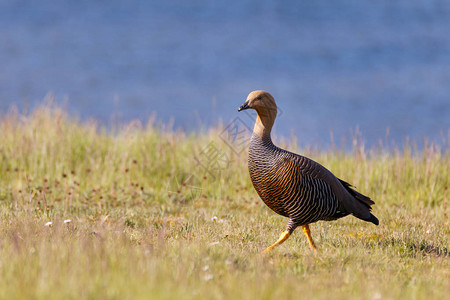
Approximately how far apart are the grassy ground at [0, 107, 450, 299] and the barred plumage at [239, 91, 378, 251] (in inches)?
15.8

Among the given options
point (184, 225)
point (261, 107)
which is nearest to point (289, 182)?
point (261, 107)

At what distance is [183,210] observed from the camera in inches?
357

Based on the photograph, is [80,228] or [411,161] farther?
[411,161]

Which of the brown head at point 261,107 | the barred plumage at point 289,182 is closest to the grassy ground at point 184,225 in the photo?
the barred plumage at point 289,182

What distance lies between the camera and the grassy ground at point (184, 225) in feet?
14.0

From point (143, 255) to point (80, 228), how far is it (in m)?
1.88

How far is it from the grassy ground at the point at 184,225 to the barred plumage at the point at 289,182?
40cm

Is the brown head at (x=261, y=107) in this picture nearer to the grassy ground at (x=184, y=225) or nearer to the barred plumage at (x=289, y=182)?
the barred plumage at (x=289, y=182)

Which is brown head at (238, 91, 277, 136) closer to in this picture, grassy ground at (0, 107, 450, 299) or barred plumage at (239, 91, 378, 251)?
barred plumage at (239, 91, 378, 251)

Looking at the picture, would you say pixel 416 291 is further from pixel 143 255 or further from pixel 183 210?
pixel 183 210

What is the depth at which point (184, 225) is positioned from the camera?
292 inches

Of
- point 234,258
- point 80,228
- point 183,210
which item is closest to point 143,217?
point 183,210

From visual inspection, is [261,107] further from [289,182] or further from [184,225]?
[184,225]

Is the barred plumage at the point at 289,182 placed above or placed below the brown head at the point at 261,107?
below
